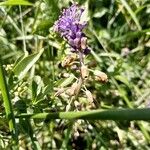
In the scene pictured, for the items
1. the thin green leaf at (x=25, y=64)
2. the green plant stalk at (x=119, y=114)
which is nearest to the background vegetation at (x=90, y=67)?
the thin green leaf at (x=25, y=64)

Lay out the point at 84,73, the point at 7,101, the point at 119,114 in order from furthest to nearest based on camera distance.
→ the point at 84,73 → the point at 7,101 → the point at 119,114

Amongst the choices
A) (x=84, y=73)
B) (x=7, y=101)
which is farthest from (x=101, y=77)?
(x=7, y=101)

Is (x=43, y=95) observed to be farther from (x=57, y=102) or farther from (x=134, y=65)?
(x=134, y=65)

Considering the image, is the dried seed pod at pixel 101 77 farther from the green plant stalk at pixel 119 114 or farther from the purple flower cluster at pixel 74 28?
the green plant stalk at pixel 119 114

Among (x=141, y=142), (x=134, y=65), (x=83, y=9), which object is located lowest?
(x=141, y=142)

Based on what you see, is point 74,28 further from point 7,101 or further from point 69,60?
point 7,101

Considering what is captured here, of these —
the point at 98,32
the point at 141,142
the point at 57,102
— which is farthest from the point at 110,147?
the point at 98,32

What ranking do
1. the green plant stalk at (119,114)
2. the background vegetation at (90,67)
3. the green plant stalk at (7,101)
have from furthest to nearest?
the background vegetation at (90,67)
the green plant stalk at (7,101)
the green plant stalk at (119,114)
